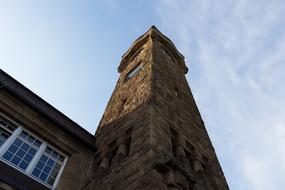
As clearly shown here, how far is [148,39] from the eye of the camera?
2067 cm

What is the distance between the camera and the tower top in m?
20.8

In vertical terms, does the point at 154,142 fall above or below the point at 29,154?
below

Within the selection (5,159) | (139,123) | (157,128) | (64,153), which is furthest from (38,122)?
(157,128)

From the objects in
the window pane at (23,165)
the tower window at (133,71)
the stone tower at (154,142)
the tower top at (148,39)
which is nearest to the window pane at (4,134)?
the window pane at (23,165)

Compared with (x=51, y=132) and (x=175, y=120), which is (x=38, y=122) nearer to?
(x=51, y=132)

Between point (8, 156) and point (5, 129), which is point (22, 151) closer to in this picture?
point (8, 156)

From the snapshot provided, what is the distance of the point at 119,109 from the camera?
13148mm

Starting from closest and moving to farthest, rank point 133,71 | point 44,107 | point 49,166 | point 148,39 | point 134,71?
point 49,166
point 44,107
point 134,71
point 133,71
point 148,39

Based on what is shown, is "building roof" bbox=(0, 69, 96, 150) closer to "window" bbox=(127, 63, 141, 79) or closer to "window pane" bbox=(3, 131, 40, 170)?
"window pane" bbox=(3, 131, 40, 170)

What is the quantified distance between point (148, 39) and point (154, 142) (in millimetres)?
13378

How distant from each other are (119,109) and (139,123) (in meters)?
3.48

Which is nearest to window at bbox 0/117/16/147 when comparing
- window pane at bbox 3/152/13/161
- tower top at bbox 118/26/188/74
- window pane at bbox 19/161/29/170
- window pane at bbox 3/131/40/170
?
window pane at bbox 3/131/40/170

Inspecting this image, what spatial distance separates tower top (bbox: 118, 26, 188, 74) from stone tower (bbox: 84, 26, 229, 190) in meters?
4.43

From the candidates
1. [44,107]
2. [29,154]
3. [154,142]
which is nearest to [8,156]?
[29,154]
